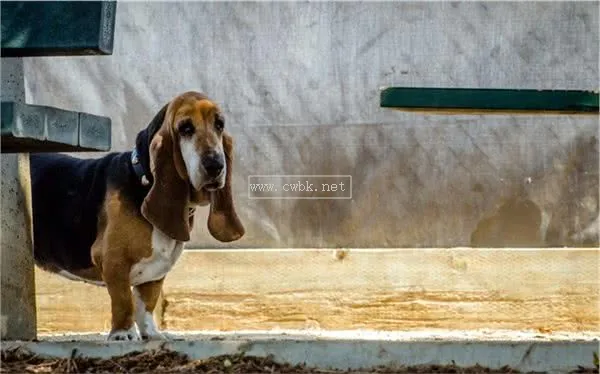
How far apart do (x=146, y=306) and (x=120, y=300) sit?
1.08 feet

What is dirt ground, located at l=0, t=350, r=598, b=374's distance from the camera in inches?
159

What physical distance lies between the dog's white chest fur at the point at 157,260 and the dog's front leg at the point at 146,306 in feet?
0.31

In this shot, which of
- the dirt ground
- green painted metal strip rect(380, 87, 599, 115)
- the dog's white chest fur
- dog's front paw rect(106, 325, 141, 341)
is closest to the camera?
the dirt ground

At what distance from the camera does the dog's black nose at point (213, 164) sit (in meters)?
5.22

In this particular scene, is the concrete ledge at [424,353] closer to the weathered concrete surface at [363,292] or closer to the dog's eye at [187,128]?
the dog's eye at [187,128]

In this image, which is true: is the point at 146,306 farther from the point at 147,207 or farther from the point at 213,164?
the point at 213,164

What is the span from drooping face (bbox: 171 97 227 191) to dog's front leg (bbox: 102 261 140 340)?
41 cm

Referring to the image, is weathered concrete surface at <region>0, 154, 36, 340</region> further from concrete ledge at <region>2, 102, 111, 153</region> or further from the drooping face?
the drooping face

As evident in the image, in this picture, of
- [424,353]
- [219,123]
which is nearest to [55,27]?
[219,123]

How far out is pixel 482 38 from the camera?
7.29 meters

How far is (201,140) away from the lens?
5262 millimetres

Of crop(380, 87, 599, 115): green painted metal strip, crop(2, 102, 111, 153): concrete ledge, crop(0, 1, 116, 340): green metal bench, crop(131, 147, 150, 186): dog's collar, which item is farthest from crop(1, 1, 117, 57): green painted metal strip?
crop(131, 147, 150, 186): dog's collar

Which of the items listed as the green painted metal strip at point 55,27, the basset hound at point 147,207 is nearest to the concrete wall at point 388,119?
the basset hound at point 147,207

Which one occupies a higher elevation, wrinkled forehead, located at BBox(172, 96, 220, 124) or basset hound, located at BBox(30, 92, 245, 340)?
wrinkled forehead, located at BBox(172, 96, 220, 124)
